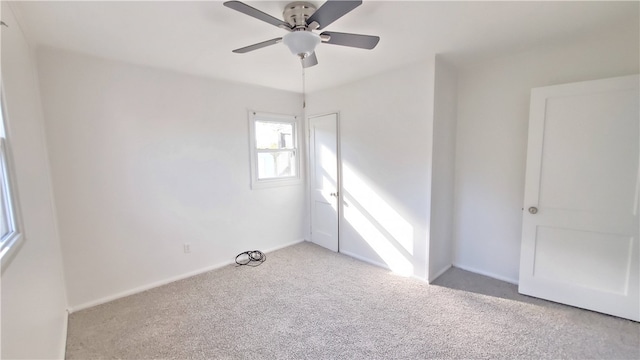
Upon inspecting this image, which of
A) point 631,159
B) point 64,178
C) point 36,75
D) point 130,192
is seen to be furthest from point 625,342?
point 36,75

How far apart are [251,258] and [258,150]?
152 centimetres

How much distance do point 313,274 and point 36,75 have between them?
3.21 metres

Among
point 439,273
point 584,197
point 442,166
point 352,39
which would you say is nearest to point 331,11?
point 352,39

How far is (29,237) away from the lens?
1.52m

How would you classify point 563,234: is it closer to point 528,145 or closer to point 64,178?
point 528,145

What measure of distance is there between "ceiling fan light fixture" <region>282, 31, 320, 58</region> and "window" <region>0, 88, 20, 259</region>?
1.54m

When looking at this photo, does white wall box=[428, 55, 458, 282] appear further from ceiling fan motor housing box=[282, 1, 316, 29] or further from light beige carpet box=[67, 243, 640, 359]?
ceiling fan motor housing box=[282, 1, 316, 29]

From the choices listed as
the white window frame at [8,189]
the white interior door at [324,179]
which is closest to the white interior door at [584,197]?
the white interior door at [324,179]

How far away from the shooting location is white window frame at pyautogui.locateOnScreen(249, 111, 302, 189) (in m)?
3.65

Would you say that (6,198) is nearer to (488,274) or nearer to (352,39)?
(352,39)

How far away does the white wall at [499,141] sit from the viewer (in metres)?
2.41

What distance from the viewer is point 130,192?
2723 mm

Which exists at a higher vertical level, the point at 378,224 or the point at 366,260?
the point at 378,224

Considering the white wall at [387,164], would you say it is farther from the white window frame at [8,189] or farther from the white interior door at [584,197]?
the white window frame at [8,189]
